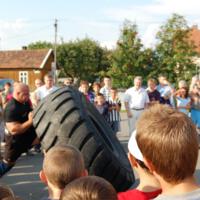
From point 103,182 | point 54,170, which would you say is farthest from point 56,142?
point 103,182

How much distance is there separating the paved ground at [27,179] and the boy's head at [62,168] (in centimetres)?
355

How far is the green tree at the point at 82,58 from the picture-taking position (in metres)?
62.4

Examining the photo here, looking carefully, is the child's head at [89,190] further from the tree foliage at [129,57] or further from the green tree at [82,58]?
the green tree at [82,58]

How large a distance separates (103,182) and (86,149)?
8.38ft

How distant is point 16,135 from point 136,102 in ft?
17.3

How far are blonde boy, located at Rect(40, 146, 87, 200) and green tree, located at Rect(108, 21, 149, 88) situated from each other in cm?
2937

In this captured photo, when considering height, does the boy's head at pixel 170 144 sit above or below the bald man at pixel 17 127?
above

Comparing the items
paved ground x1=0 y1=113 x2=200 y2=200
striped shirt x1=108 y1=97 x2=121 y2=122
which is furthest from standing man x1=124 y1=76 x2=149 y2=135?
paved ground x1=0 y1=113 x2=200 y2=200

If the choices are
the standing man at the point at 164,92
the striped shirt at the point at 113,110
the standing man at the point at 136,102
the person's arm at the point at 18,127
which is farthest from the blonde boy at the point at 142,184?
the standing man at the point at 164,92

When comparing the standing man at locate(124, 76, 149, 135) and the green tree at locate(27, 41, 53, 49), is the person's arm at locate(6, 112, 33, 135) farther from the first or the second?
the green tree at locate(27, 41, 53, 49)

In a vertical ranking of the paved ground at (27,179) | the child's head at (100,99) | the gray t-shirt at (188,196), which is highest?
the gray t-shirt at (188,196)

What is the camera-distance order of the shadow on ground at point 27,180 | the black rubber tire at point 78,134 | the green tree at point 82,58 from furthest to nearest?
1. the green tree at point 82,58
2. the shadow on ground at point 27,180
3. the black rubber tire at point 78,134

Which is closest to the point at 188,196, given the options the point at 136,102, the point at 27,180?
the point at 27,180

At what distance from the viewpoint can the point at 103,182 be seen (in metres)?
2.17
